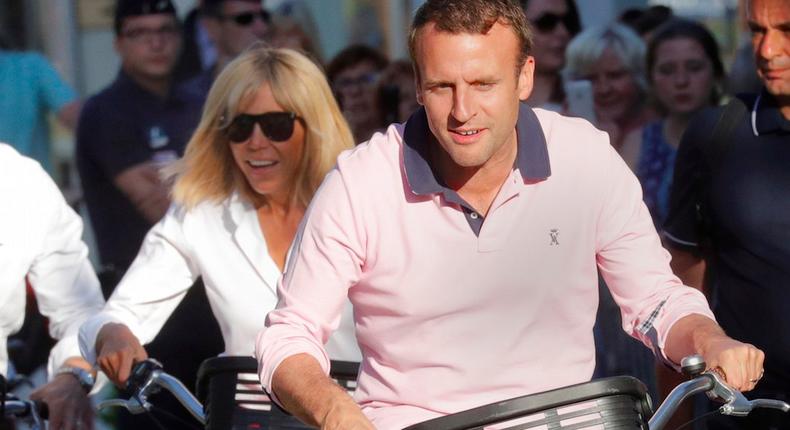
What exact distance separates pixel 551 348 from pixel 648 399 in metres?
0.38

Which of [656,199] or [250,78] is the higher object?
[250,78]

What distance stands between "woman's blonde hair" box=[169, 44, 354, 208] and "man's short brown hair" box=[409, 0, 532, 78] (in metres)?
1.50

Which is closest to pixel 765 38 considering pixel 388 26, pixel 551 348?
pixel 551 348

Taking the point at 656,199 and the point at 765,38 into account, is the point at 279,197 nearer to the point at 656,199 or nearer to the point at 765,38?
the point at 765,38

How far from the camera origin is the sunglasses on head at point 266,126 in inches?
187

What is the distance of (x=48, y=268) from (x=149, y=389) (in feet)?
2.02

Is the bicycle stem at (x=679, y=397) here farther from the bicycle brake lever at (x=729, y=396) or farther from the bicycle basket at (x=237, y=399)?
the bicycle basket at (x=237, y=399)

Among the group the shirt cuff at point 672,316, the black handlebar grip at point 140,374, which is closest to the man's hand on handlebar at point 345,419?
the shirt cuff at point 672,316

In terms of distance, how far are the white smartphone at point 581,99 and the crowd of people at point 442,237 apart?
0.02 meters

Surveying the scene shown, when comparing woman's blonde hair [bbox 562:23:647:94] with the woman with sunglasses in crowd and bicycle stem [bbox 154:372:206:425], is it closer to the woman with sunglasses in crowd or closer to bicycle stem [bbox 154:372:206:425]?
the woman with sunglasses in crowd

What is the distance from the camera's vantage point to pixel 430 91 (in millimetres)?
3238

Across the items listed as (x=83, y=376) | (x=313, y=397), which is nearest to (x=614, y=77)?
(x=83, y=376)

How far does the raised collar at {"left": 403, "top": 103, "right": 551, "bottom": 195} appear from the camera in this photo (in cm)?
333

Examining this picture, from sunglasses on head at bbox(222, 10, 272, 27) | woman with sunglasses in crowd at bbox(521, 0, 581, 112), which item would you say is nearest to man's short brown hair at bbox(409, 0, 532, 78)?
woman with sunglasses in crowd at bbox(521, 0, 581, 112)
